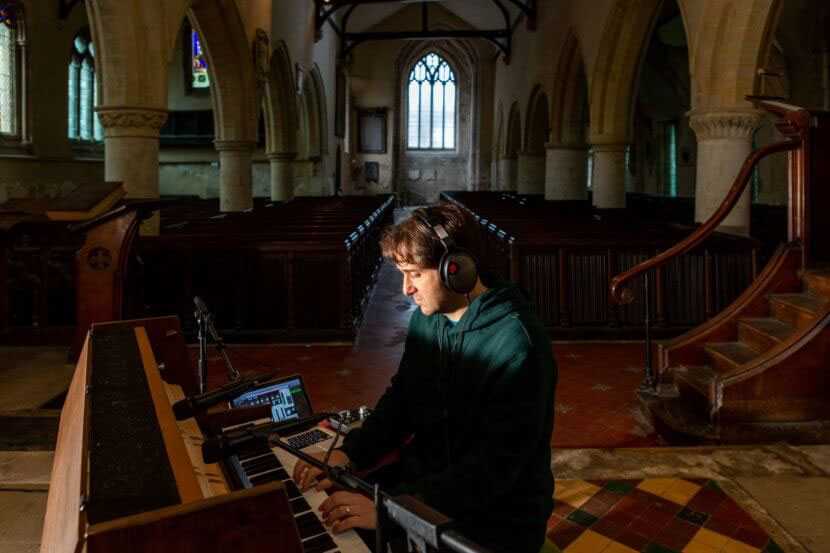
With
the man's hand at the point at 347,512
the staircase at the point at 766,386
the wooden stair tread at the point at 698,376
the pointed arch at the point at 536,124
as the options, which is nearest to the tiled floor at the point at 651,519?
the staircase at the point at 766,386

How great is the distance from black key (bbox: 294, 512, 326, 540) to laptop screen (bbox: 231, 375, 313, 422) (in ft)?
3.51

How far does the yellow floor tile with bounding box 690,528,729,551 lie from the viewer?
254cm

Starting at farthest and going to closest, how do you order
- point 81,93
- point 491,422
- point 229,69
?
point 81,93 < point 229,69 < point 491,422

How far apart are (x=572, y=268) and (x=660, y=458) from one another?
322 cm

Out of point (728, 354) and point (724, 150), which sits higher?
point (724, 150)

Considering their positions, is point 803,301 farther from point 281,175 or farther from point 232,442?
point 281,175

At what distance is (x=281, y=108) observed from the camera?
52.1 feet

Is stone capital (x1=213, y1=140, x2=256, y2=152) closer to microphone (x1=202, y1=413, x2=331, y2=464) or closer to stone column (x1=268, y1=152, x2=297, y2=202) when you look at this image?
stone column (x1=268, y1=152, x2=297, y2=202)

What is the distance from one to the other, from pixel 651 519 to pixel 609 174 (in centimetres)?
989

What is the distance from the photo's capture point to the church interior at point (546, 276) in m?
2.75

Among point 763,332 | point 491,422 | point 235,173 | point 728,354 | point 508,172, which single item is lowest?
point 728,354

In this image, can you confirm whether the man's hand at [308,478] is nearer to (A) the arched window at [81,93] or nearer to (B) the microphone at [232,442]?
(B) the microphone at [232,442]

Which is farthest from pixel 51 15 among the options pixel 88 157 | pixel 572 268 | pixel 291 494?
pixel 291 494

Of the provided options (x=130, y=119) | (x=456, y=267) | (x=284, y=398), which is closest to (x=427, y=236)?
(x=456, y=267)
